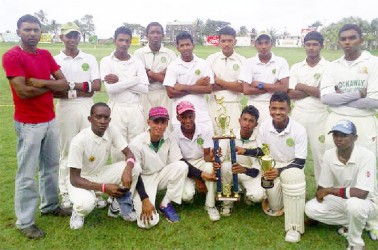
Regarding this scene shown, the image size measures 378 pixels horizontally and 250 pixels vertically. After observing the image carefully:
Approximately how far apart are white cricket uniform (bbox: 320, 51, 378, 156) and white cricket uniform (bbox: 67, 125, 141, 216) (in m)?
2.44

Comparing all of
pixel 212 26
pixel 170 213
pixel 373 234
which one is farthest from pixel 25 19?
pixel 212 26

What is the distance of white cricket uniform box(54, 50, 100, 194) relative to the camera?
474cm

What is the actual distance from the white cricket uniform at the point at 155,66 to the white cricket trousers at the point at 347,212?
2.74 meters

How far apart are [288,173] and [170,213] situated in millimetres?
1443

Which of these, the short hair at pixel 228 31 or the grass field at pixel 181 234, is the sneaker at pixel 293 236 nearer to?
the grass field at pixel 181 234

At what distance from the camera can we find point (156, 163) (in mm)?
4613

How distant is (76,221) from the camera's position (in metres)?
4.12

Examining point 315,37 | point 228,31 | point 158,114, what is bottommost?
point 158,114

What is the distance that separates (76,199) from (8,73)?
148 centimetres

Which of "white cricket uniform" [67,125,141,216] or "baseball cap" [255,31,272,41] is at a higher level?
"baseball cap" [255,31,272,41]

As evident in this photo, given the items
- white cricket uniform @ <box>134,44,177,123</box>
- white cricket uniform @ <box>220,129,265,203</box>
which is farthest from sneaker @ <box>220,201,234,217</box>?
white cricket uniform @ <box>134,44,177,123</box>

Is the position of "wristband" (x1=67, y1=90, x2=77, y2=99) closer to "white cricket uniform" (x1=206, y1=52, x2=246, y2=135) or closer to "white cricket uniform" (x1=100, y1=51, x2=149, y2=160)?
"white cricket uniform" (x1=100, y1=51, x2=149, y2=160)

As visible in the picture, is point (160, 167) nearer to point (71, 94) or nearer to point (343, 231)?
point (71, 94)

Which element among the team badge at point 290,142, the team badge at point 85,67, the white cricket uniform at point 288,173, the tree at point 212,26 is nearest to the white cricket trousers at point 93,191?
the team badge at point 85,67
